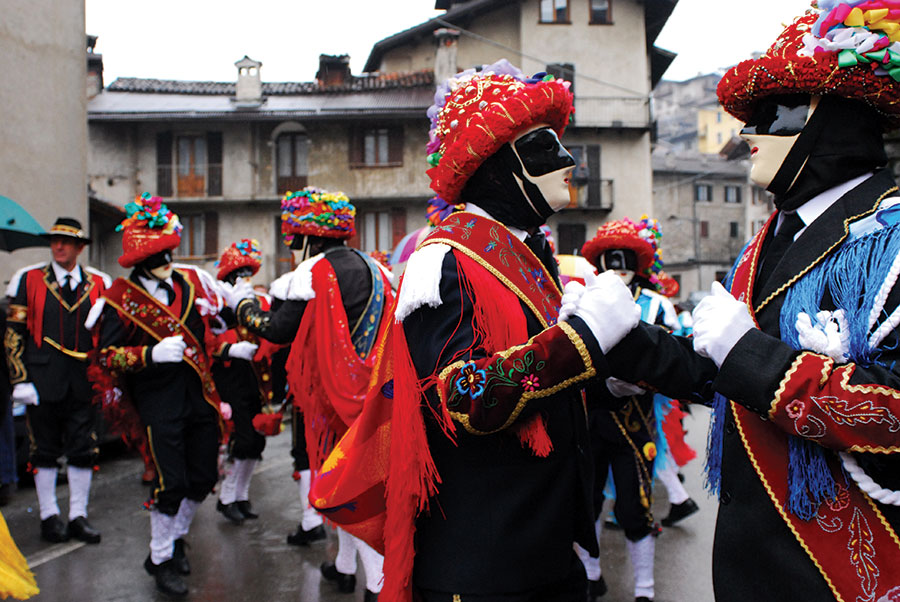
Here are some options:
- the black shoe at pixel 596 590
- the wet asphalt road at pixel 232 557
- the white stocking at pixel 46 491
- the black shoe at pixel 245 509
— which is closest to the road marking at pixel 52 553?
the wet asphalt road at pixel 232 557

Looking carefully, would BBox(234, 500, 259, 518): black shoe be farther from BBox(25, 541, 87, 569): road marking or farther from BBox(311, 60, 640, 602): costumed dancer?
BBox(311, 60, 640, 602): costumed dancer

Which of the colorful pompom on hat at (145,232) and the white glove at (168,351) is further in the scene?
the colorful pompom on hat at (145,232)

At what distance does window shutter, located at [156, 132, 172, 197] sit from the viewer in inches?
1003

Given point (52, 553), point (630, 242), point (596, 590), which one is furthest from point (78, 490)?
point (630, 242)

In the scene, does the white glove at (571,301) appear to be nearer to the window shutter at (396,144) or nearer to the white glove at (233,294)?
the white glove at (233,294)

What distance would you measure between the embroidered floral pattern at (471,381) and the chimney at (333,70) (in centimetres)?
2597

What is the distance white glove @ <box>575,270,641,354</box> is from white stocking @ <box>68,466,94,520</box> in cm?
552

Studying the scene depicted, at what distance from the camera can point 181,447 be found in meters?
4.94

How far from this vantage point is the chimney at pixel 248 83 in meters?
25.5

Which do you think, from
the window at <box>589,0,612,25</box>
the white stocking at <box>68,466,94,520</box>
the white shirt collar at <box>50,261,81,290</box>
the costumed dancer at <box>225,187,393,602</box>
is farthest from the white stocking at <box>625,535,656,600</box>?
the window at <box>589,0,612,25</box>

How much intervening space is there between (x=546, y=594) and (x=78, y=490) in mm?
5080

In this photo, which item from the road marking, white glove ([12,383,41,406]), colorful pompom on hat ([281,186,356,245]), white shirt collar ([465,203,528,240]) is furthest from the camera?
white glove ([12,383,41,406])

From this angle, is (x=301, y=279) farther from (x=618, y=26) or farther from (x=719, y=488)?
(x=618, y=26)

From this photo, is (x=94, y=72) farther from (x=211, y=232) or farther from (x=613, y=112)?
(x=613, y=112)
